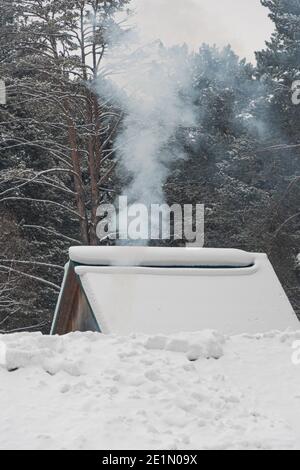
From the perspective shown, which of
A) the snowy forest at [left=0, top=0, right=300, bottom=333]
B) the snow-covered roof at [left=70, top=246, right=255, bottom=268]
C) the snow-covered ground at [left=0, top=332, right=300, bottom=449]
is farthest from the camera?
the snowy forest at [left=0, top=0, right=300, bottom=333]

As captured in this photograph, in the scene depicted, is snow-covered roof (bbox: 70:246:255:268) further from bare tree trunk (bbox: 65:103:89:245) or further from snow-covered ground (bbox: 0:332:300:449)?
bare tree trunk (bbox: 65:103:89:245)

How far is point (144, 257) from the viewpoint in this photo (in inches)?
325

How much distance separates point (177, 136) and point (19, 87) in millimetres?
5036

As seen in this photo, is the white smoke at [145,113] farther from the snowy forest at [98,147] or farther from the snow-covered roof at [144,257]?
the snow-covered roof at [144,257]

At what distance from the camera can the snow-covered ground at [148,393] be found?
138 inches

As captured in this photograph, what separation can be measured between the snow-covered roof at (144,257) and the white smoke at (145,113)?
1084 cm

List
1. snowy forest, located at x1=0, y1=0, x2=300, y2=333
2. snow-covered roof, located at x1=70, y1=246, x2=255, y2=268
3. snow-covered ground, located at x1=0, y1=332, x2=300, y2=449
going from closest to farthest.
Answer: snow-covered ground, located at x1=0, y1=332, x2=300, y2=449
snow-covered roof, located at x1=70, y1=246, x2=255, y2=268
snowy forest, located at x1=0, y1=0, x2=300, y2=333

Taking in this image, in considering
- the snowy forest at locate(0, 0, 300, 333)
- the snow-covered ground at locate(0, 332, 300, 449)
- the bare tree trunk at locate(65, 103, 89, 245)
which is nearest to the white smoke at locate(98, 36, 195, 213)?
the snowy forest at locate(0, 0, 300, 333)

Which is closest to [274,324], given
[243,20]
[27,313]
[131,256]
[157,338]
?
[131,256]

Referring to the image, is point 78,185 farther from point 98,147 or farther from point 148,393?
point 148,393

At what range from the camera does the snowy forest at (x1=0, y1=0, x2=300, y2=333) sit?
61.3 feet

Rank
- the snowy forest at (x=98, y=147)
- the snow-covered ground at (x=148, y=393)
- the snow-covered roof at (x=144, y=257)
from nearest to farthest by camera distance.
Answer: the snow-covered ground at (x=148, y=393) < the snow-covered roof at (x=144, y=257) < the snowy forest at (x=98, y=147)

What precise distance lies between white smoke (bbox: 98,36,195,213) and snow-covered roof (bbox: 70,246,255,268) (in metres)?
10.8

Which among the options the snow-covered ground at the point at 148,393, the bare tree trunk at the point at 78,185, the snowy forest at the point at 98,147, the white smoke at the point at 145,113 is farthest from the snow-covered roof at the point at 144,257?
the white smoke at the point at 145,113
